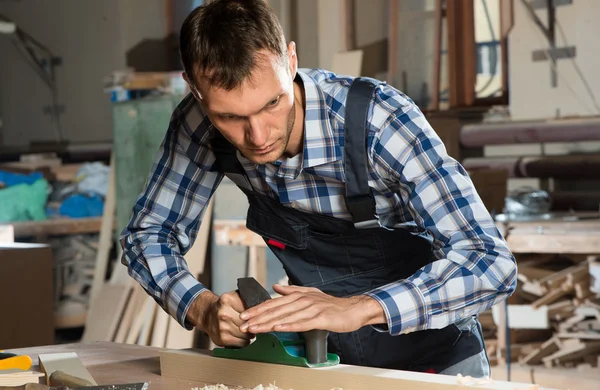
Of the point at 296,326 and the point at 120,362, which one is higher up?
the point at 296,326

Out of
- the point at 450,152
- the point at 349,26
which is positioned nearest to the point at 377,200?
the point at 450,152

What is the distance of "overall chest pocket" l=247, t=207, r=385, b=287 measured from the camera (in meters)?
1.88

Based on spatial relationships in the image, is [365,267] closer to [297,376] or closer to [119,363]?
[297,376]

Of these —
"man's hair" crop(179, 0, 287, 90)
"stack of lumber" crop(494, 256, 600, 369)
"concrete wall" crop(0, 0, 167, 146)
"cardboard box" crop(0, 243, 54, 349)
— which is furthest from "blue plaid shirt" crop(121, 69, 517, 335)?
"concrete wall" crop(0, 0, 167, 146)

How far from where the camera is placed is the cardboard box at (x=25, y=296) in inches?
129

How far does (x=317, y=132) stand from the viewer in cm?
180

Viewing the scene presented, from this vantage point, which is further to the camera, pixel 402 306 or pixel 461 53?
pixel 461 53

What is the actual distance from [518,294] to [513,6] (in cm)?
169

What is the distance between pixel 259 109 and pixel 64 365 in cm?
72

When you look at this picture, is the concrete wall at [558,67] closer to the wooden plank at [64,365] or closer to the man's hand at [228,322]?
the man's hand at [228,322]

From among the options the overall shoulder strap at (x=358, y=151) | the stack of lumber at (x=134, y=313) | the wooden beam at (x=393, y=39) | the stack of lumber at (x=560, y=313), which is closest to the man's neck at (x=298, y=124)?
the overall shoulder strap at (x=358, y=151)

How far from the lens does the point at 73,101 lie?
25.1ft

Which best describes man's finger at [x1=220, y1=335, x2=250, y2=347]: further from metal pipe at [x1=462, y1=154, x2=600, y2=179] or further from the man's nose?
metal pipe at [x1=462, y1=154, x2=600, y2=179]

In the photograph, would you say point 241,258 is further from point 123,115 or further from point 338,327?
point 338,327
